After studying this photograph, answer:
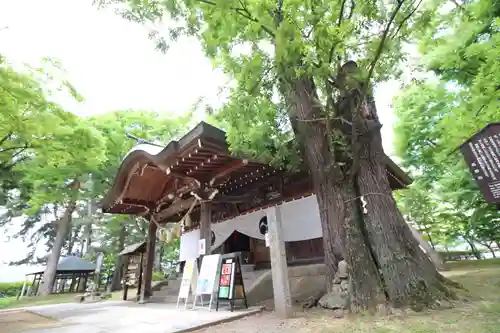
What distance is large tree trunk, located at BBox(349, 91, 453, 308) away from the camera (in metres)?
4.17

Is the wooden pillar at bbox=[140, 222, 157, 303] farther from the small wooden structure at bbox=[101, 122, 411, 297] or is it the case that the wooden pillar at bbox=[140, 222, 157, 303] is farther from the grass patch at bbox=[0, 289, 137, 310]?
the grass patch at bbox=[0, 289, 137, 310]

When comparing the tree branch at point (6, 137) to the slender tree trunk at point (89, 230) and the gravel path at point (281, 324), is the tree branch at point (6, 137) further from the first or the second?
the slender tree trunk at point (89, 230)

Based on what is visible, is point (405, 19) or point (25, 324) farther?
point (25, 324)

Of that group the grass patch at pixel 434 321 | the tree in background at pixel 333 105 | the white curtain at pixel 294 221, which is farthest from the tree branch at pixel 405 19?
the white curtain at pixel 294 221

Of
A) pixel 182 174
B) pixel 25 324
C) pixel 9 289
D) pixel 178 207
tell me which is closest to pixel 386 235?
pixel 182 174

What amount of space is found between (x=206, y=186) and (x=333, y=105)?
379 cm

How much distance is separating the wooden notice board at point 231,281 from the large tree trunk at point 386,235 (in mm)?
2547

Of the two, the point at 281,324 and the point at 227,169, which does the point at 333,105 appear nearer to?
the point at 227,169

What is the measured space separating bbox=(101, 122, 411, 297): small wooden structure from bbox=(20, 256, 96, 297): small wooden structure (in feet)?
41.9

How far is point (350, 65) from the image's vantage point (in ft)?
15.8

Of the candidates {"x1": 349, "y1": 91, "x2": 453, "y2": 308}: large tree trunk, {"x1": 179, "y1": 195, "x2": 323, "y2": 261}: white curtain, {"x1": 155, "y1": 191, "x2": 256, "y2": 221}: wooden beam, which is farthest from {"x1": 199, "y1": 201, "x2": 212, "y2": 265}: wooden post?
{"x1": 349, "y1": 91, "x2": 453, "y2": 308}: large tree trunk

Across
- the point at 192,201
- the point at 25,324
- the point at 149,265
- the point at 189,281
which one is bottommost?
the point at 25,324

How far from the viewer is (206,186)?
23.1 ft

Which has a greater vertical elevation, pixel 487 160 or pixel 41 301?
pixel 487 160
